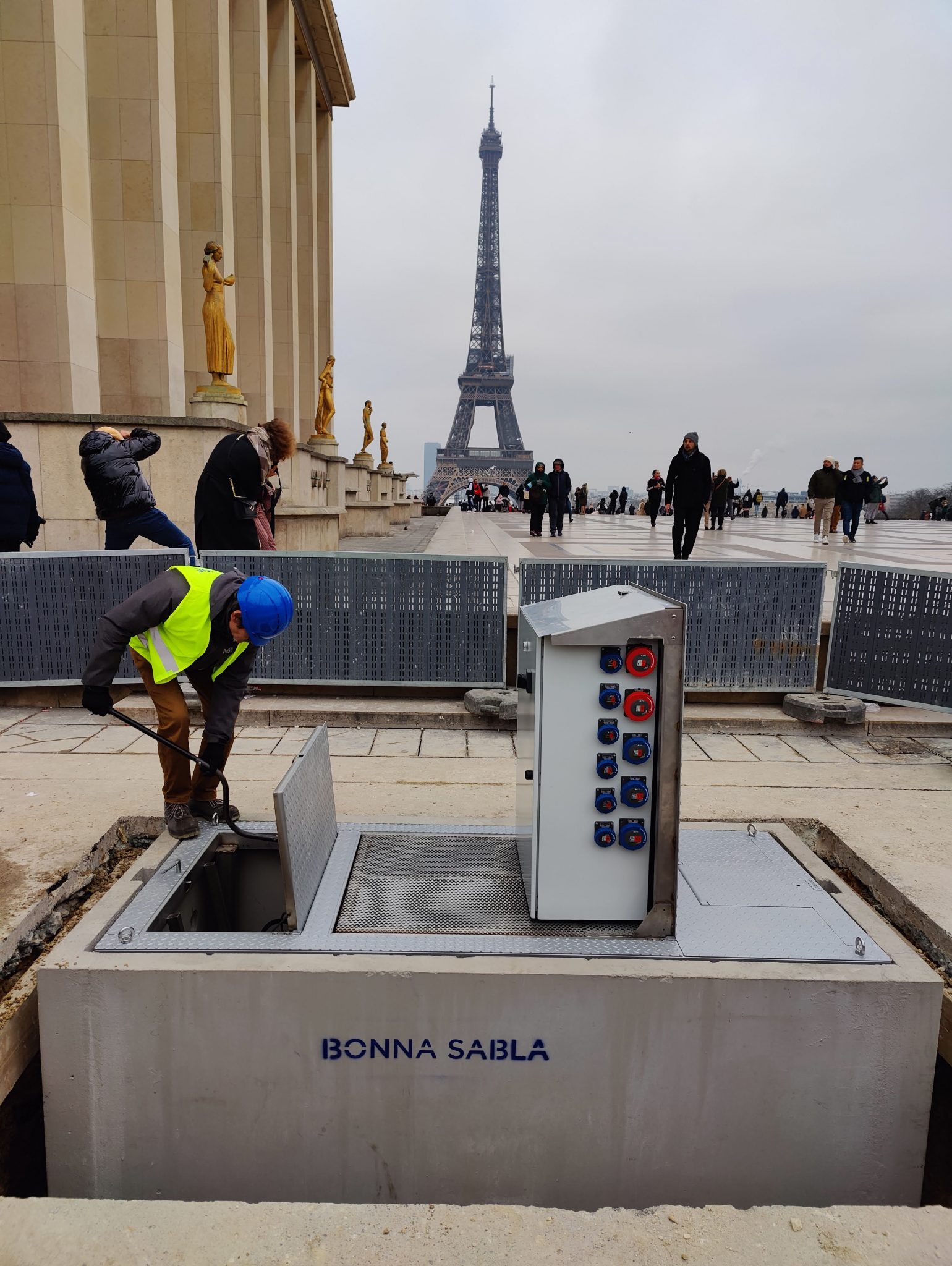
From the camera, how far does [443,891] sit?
394 centimetres

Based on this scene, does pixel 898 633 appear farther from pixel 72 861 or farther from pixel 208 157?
pixel 208 157

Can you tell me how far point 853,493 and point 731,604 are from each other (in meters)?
13.2

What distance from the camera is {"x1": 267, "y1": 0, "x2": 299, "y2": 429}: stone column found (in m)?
26.5

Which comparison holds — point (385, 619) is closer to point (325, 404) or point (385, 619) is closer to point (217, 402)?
point (217, 402)

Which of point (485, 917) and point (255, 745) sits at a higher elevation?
point (485, 917)

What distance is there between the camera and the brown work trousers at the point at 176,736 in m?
4.23

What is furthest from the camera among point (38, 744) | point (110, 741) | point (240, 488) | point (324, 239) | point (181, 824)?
point (324, 239)

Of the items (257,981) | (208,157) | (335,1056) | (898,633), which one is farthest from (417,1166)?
(208,157)

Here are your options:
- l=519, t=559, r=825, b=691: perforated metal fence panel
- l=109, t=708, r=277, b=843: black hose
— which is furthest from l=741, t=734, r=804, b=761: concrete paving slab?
l=109, t=708, r=277, b=843: black hose

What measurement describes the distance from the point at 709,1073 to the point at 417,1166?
1163mm

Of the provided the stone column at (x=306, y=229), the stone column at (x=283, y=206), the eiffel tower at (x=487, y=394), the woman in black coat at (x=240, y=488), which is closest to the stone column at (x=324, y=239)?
the stone column at (x=306, y=229)

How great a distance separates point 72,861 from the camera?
437 cm

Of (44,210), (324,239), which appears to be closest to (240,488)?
(44,210)

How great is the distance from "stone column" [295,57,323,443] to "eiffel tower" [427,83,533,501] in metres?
57.5
